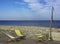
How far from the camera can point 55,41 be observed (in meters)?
18.8

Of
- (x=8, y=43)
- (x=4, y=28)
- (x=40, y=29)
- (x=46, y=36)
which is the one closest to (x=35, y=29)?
(x=40, y=29)

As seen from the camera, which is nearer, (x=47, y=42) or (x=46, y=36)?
(x=47, y=42)

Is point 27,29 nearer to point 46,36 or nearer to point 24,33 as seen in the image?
point 24,33

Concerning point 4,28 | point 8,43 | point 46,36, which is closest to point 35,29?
point 46,36

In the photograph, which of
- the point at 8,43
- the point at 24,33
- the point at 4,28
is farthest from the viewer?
the point at 4,28

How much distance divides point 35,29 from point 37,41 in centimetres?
357

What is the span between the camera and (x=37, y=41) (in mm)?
18750

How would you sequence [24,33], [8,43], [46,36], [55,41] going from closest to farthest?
[8,43] < [55,41] < [46,36] < [24,33]

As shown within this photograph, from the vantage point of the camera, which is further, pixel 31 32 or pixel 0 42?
pixel 31 32

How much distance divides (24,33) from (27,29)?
953mm

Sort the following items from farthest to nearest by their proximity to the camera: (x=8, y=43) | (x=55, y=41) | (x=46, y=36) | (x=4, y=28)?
(x=4, y=28) < (x=46, y=36) < (x=55, y=41) < (x=8, y=43)

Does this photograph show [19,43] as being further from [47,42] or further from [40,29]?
[40,29]

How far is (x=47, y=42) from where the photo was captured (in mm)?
Result: 18359

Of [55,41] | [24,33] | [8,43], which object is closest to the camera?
[8,43]
